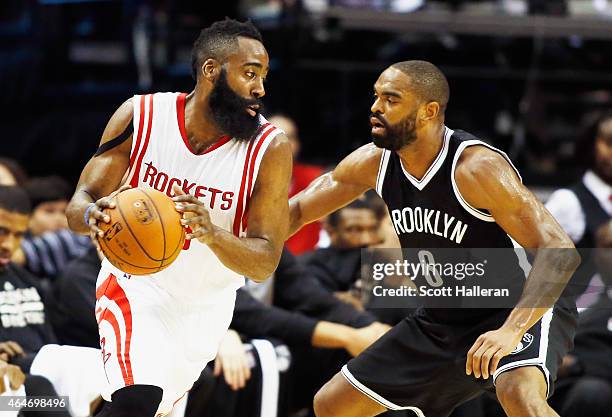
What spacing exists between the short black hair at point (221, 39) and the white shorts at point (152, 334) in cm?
102

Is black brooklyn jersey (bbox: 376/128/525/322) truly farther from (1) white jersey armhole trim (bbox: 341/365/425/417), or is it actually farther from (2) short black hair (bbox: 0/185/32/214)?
(2) short black hair (bbox: 0/185/32/214)

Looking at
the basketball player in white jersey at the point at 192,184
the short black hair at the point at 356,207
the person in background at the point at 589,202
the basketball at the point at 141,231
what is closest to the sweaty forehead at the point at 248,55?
the basketball player in white jersey at the point at 192,184

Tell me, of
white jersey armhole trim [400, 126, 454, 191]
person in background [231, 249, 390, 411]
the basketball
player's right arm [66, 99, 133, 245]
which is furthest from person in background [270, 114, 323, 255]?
the basketball

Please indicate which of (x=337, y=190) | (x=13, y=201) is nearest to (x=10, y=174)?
(x=13, y=201)

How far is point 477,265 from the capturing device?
5445 mm

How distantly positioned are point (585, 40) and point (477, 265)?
4.61 m

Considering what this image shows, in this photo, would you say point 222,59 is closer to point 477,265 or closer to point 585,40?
point 477,265

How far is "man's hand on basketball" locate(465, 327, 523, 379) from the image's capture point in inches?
191

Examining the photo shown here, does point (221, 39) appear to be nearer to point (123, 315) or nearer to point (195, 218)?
point (195, 218)

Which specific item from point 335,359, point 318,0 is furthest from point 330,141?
point 335,359

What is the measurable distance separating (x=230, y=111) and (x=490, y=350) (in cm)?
152

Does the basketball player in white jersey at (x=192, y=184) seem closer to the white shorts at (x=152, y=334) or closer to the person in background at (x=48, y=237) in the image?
the white shorts at (x=152, y=334)

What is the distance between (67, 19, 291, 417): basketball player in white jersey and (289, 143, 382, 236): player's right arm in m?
0.59

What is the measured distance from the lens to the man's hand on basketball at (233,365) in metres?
6.39
